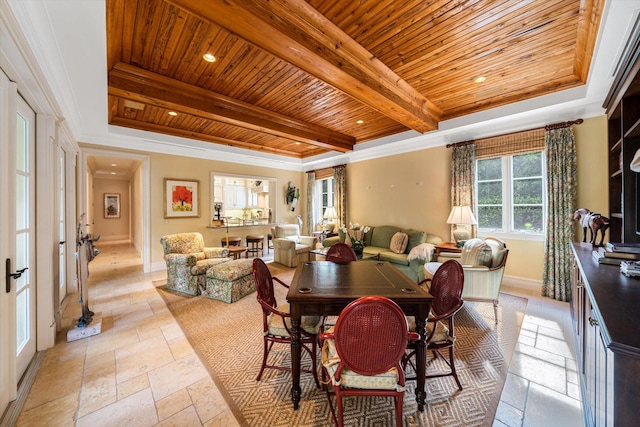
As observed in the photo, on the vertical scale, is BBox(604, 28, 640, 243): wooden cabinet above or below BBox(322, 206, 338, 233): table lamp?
above

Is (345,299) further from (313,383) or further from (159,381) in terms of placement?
(159,381)

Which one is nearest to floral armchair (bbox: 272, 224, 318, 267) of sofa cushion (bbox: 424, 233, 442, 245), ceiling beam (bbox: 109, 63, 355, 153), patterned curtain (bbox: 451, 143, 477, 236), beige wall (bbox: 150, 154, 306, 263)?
beige wall (bbox: 150, 154, 306, 263)

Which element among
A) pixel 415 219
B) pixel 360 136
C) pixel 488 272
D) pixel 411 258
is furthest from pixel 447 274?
pixel 360 136

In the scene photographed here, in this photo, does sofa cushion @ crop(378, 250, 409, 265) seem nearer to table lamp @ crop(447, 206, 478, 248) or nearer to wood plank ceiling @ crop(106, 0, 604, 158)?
table lamp @ crop(447, 206, 478, 248)

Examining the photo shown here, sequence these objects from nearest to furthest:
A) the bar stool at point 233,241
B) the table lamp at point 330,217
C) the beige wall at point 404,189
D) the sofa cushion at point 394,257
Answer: the beige wall at point 404,189, the sofa cushion at point 394,257, the bar stool at point 233,241, the table lamp at point 330,217

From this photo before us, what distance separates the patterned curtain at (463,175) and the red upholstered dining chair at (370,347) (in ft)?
12.3

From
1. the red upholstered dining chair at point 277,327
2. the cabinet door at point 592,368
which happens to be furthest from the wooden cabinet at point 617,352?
the red upholstered dining chair at point 277,327

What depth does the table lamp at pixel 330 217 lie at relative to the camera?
249 inches

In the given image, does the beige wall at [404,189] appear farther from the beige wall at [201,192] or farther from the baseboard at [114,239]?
the baseboard at [114,239]

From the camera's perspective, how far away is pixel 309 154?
7305 millimetres

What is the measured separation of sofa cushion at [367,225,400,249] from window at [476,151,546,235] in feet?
5.27

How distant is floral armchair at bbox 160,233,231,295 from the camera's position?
3.92 m

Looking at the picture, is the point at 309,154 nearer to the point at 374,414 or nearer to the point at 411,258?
the point at 411,258

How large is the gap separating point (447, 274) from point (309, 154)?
5.93 m
